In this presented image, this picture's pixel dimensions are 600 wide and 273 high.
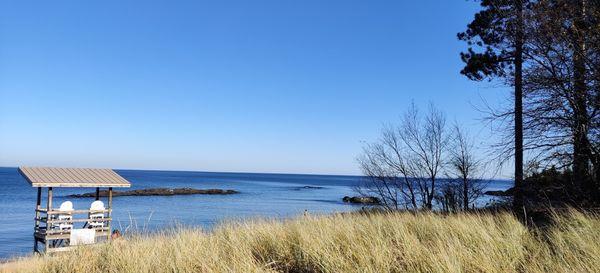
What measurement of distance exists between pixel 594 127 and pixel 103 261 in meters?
9.86

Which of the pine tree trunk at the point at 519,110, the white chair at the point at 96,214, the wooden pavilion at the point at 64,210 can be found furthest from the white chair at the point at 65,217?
the pine tree trunk at the point at 519,110

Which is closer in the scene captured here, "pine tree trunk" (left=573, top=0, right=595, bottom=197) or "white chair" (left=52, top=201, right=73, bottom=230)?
"pine tree trunk" (left=573, top=0, right=595, bottom=197)

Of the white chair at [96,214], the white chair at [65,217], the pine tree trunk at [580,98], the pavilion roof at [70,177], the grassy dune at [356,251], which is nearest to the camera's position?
the grassy dune at [356,251]

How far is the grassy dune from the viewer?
5.15 meters

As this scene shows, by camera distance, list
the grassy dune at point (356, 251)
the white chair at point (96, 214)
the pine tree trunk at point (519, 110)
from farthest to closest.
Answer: the white chair at point (96, 214)
the pine tree trunk at point (519, 110)
the grassy dune at point (356, 251)

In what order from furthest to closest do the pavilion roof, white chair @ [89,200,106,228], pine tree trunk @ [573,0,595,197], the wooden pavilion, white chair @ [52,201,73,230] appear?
1. white chair @ [89,200,106,228]
2. white chair @ [52,201,73,230]
3. the wooden pavilion
4. the pavilion roof
5. pine tree trunk @ [573,0,595,197]

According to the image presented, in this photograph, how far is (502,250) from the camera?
564 centimetres

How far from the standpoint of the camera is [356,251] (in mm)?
5836

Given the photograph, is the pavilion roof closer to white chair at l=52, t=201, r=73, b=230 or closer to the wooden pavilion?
the wooden pavilion

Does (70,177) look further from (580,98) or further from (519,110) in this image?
(580,98)

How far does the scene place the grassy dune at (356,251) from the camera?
5.15 m

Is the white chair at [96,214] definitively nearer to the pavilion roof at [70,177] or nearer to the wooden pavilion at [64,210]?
the wooden pavilion at [64,210]

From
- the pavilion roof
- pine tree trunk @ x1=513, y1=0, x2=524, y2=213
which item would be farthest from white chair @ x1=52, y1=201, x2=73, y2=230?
pine tree trunk @ x1=513, y1=0, x2=524, y2=213

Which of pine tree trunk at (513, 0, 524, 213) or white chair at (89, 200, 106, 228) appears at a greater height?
pine tree trunk at (513, 0, 524, 213)
